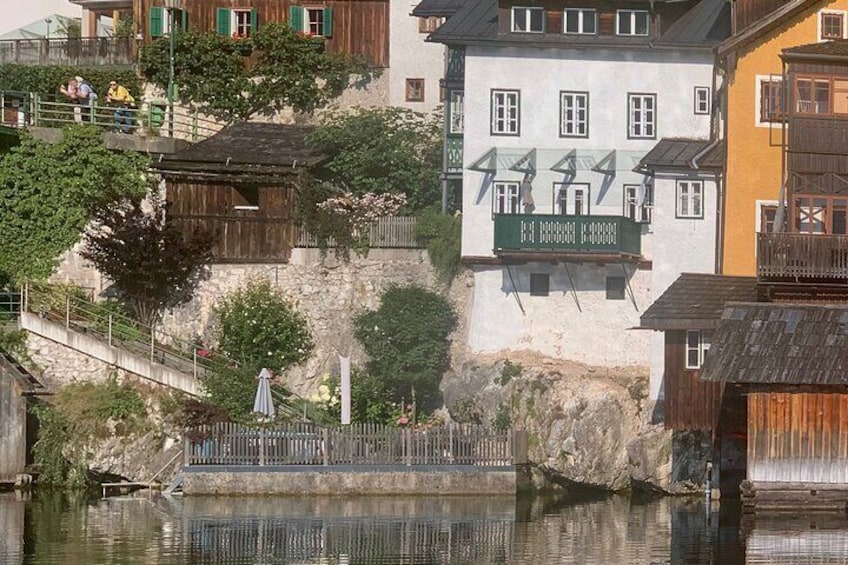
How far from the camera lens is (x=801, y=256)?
73.6 m

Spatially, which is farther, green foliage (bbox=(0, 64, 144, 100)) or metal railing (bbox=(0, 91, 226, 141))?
green foliage (bbox=(0, 64, 144, 100))

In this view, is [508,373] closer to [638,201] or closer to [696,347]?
[696,347]

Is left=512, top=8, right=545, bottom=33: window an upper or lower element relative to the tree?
upper

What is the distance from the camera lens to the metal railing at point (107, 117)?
84.6 m

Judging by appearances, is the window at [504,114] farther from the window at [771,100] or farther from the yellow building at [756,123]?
the window at [771,100]

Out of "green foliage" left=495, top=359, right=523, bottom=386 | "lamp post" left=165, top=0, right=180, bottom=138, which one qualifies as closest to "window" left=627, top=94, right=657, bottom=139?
"green foliage" left=495, top=359, right=523, bottom=386

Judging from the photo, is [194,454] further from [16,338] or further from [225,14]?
[225,14]

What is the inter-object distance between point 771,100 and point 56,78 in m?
25.7

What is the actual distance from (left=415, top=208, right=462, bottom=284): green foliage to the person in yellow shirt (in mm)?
10540

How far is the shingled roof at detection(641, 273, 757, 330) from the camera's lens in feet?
244

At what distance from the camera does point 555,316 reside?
79.9 m

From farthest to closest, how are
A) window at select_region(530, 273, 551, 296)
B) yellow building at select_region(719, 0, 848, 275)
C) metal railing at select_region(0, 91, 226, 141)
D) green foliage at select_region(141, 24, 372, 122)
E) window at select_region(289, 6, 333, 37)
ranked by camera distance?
window at select_region(289, 6, 333, 37)
green foliage at select_region(141, 24, 372, 122)
metal railing at select_region(0, 91, 226, 141)
window at select_region(530, 273, 551, 296)
yellow building at select_region(719, 0, 848, 275)

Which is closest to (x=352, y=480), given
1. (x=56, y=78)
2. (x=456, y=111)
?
(x=456, y=111)

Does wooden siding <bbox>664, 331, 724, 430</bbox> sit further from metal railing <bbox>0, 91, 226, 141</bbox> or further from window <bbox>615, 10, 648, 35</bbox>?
metal railing <bbox>0, 91, 226, 141</bbox>
